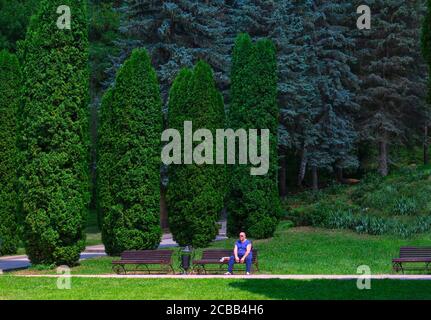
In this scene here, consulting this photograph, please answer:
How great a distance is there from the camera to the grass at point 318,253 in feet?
58.4

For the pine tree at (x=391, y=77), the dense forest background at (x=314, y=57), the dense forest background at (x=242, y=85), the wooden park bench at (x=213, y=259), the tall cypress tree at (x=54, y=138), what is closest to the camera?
the wooden park bench at (x=213, y=259)

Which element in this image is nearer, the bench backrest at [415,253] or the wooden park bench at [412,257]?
the wooden park bench at [412,257]

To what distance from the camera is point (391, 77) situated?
43062 millimetres

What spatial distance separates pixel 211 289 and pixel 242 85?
1246 centimetres

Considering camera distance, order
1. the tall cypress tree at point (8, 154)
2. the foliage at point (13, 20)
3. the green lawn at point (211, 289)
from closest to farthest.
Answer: the green lawn at point (211, 289) < the tall cypress tree at point (8, 154) < the foliage at point (13, 20)

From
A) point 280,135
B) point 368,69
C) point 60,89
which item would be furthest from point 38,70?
point 368,69

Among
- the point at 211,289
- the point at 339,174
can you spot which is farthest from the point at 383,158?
the point at 211,289

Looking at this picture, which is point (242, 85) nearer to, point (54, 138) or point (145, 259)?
point (54, 138)

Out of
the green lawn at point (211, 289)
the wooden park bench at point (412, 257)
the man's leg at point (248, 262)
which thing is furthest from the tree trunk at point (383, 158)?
the green lawn at point (211, 289)

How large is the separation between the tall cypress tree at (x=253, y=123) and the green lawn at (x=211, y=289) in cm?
930

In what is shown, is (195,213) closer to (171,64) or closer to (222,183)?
(222,183)

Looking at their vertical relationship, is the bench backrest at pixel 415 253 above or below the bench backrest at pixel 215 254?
above

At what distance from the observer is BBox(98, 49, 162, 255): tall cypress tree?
20.8m

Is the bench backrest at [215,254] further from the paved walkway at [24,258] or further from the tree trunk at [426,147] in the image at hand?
the tree trunk at [426,147]
